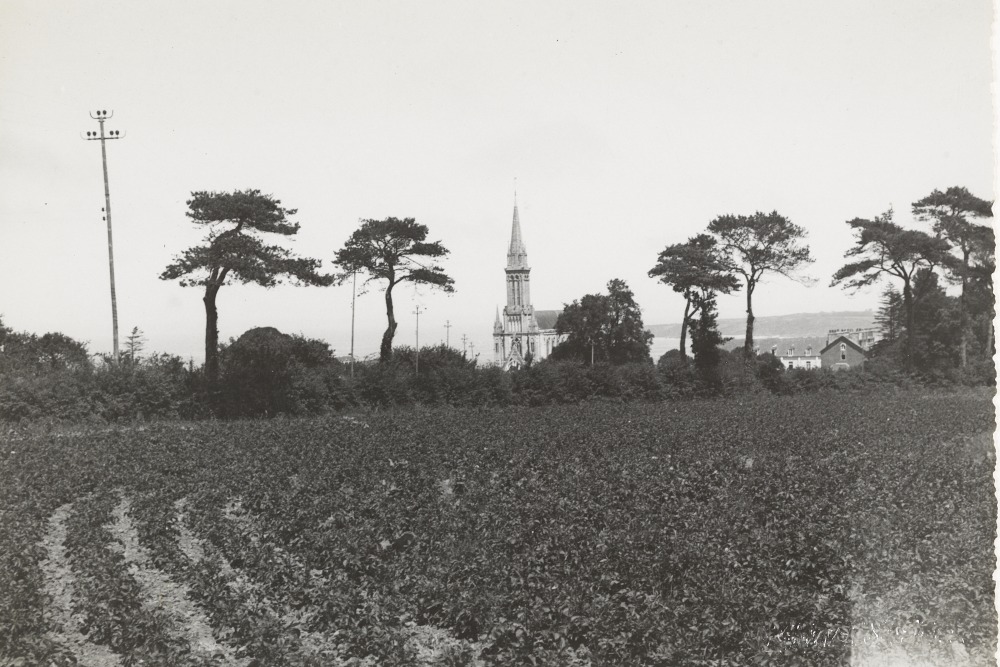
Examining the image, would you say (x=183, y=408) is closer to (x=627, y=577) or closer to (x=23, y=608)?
(x=23, y=608)

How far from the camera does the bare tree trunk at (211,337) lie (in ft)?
103

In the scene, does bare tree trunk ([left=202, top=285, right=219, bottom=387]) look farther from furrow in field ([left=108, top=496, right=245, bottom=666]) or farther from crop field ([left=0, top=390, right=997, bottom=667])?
furrow in field ([left=108, top=496, right=245, bottom=666])

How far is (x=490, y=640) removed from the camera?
8523 millimetres

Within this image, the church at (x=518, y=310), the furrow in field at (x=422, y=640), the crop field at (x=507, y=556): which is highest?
the church at (x=518, y=310)

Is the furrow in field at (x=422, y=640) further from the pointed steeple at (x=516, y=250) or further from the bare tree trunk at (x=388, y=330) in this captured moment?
the pointed steeple at (x=516, y=250)

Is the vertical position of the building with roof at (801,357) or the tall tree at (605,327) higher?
the tall tree at (605,327)

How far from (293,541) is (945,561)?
8712 millimetres

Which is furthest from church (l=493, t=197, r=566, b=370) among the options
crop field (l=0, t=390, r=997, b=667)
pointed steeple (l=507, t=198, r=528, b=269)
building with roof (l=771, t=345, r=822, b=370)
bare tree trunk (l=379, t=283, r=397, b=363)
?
crop field (l=0, t=390, r=997, b=667)

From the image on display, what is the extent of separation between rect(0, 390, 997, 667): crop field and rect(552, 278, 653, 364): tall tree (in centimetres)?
5679

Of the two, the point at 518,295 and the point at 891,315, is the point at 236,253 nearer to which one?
the point at 891,315

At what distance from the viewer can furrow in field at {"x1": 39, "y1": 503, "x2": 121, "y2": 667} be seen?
8484 millimetres

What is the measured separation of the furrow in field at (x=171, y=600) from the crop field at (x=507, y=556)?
0.05m

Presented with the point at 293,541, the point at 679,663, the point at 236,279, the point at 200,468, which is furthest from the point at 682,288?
the point at 679,663

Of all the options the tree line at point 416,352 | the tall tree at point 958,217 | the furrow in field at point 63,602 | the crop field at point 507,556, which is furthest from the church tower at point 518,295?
the furrow in field at point 63,602
